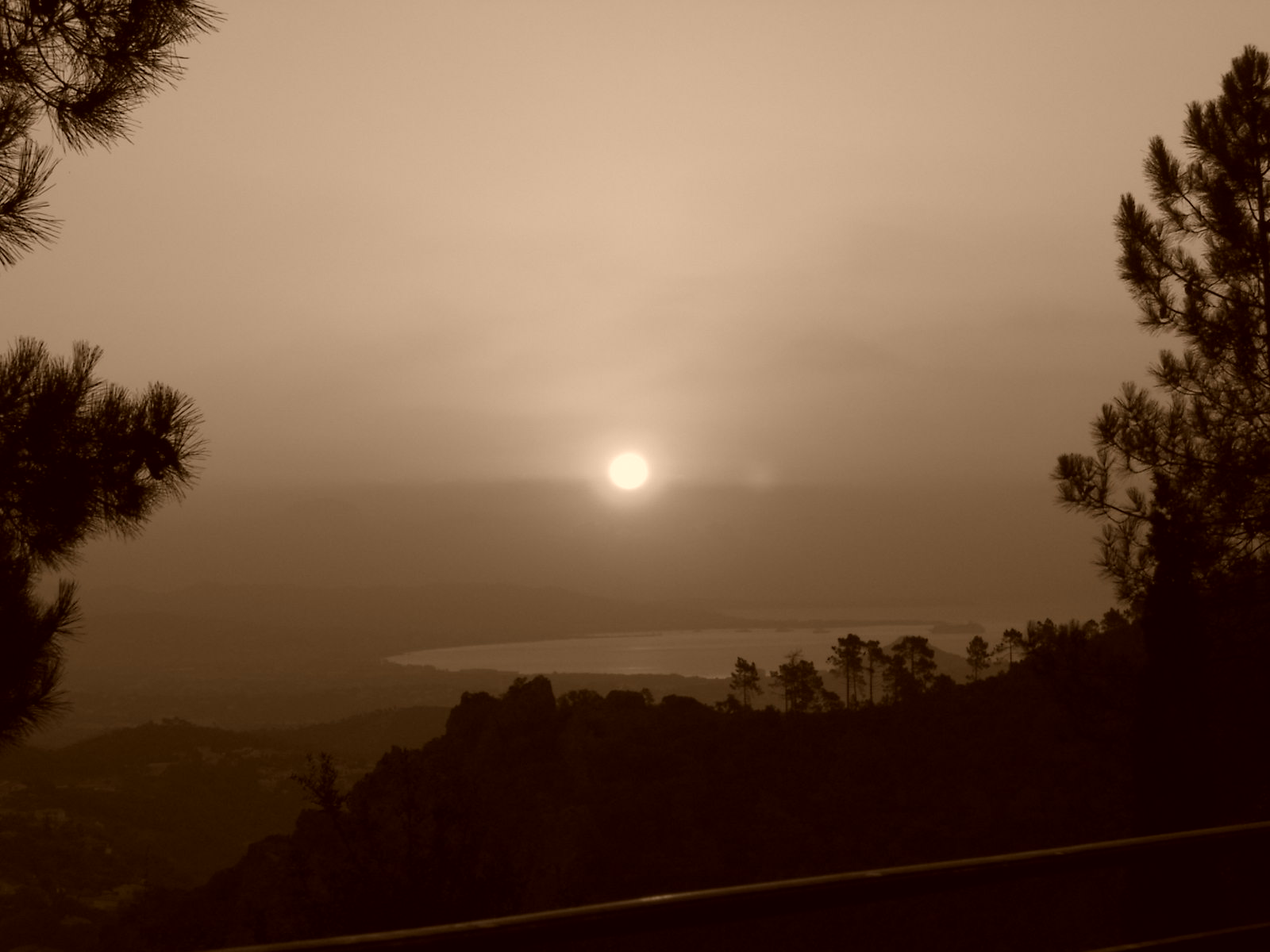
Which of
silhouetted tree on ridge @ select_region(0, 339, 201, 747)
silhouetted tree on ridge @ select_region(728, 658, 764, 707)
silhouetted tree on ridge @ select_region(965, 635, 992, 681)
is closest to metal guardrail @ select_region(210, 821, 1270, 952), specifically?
silhouetted tree on ridge @ select_region(0, 339, 201, 747)

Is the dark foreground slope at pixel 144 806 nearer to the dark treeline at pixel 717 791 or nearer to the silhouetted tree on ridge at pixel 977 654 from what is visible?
the dark treeline at pixel 717 791

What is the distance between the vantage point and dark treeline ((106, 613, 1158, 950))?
23.3 meters

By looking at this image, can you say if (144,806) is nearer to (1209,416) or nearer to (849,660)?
(849,660)

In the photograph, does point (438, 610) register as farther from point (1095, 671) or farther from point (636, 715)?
point (1095, 671)

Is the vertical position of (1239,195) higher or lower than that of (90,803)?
higher

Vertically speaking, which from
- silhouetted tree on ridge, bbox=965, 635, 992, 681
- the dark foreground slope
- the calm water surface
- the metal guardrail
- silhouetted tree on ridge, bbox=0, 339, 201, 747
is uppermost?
the calm water surface

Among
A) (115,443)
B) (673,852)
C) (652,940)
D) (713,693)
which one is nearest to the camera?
(115,443)

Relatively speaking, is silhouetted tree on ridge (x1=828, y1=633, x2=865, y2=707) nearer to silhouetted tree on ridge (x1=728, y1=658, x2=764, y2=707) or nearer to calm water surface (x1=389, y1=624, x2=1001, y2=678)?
silhouetted tree on ridge (x1=728, y1=658, x2=764, y2=707)

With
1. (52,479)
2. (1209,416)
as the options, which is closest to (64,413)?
(52,479)

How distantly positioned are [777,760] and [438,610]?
321 feet

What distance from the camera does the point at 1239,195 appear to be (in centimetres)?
973

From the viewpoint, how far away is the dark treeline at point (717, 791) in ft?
76.3

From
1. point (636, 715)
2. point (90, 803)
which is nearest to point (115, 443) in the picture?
point (636, 715)

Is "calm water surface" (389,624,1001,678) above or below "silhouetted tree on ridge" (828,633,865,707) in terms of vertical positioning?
above
